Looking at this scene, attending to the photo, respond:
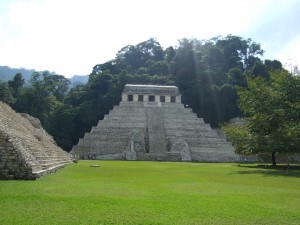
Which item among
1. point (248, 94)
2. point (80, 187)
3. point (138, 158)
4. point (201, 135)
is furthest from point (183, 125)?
point (80, 187)

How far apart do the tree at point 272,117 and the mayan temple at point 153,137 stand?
41.9ft

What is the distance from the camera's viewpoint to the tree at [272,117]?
21969mm

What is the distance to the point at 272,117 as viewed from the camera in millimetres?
23234

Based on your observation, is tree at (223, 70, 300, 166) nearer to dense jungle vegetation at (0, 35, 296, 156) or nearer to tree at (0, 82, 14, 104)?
dense jungle vegetation at (0, 35, 296, 156)

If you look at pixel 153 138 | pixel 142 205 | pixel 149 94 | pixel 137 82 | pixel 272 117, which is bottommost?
pixel 142 205

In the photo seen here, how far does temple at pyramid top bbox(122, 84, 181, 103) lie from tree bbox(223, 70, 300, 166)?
26857 millimetres

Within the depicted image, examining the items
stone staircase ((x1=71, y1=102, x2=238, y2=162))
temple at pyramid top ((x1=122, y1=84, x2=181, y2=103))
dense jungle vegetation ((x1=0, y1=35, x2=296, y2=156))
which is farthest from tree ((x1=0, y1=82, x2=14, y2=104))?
stone staircase ((x1=71, y1=102, x2=238, y2=162))

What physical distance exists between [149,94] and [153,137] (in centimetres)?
1127

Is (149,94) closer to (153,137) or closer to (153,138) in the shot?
(153,137)

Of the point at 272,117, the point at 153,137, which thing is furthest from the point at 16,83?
the point at 272,117

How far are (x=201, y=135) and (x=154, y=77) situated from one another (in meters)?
25.2

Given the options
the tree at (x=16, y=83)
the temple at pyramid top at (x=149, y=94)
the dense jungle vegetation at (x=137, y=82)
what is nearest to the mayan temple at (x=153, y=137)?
the temple at pyramid top at (x=149, y=94)

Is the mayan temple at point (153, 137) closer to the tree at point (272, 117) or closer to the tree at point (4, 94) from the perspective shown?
the tree at point (272, 117)

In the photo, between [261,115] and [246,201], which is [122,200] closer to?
[246,201]
